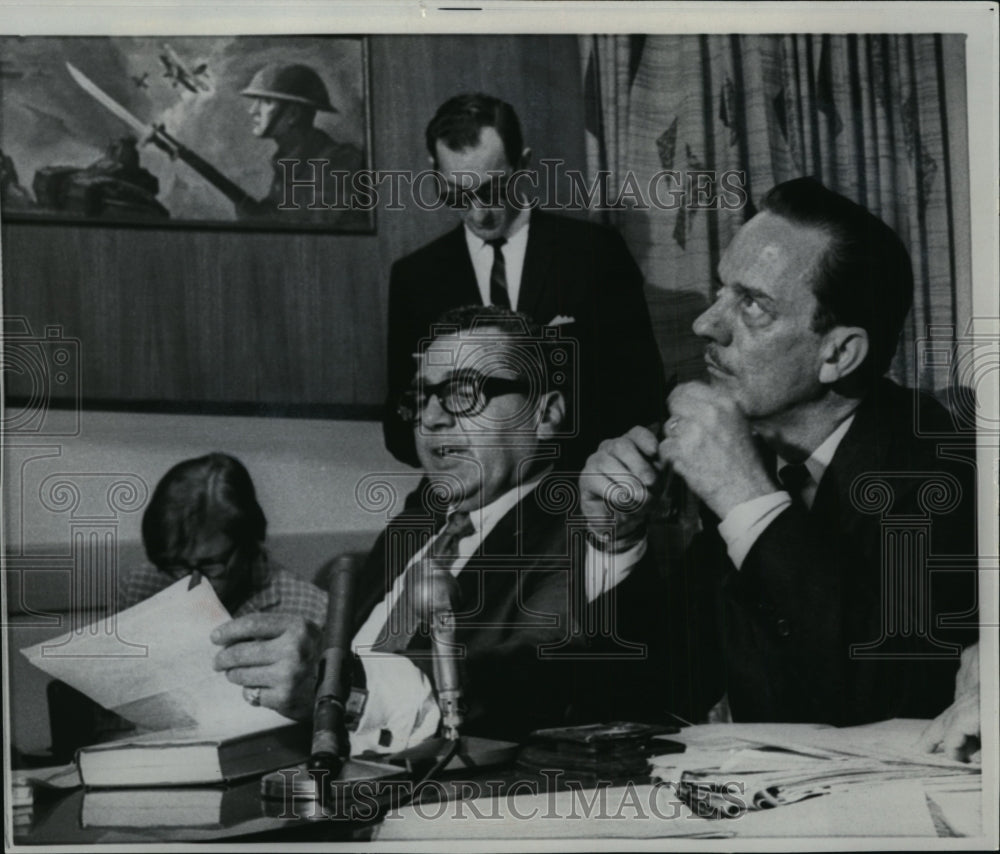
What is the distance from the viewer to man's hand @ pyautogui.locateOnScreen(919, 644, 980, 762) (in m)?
3.94

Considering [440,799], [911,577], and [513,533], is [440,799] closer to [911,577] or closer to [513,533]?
[513,533]

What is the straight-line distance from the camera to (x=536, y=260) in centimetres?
396

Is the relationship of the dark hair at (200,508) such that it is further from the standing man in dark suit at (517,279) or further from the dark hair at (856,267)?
Result: the dark hair at (856,267)

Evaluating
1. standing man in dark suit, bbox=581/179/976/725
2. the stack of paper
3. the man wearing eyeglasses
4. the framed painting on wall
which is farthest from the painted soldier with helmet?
the stack of paper

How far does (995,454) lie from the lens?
157 inches

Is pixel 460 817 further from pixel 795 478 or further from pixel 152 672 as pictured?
pixel 795 478

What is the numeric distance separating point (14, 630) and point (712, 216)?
8.55ft

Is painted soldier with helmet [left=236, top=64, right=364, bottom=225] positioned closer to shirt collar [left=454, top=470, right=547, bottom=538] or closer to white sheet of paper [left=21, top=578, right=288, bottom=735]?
shirt collar [left=454, top=470, right=547, bottom=538]

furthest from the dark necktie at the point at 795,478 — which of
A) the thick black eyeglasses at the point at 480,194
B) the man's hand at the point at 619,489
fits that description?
the thick black eyeglasses at the point at 480,194

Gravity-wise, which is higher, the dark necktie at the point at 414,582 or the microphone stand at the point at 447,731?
the dark necktie at the point at 414,582

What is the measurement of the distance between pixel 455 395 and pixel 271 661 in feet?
3.39

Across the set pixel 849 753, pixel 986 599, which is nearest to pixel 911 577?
pixel 986 599

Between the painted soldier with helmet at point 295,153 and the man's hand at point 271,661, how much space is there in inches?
52.2

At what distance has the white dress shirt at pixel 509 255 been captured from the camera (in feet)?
13.0
